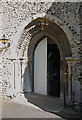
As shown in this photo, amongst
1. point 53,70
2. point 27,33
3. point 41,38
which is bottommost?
point 53,70

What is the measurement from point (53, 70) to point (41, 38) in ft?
5.15

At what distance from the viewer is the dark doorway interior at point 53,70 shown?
35.8 ft

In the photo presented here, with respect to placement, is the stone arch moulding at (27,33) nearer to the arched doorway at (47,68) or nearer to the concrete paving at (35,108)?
the arched doorway at (47,68)

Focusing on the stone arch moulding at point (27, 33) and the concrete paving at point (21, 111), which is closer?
the concrete paving at point (21, 111)

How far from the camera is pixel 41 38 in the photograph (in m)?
10.8

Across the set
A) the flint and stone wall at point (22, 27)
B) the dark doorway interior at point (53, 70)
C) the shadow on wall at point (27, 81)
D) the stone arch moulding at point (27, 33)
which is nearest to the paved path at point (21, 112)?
the flint and stone wall at point (22, 27)

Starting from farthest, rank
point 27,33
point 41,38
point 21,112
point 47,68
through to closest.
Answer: point 47,68
point 41,38
point 27,33
point 21,112

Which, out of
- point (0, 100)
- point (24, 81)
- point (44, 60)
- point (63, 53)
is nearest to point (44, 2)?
point (63, 53)

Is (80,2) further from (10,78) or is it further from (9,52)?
(10,78)

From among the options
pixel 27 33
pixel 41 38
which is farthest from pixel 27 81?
pixel 27 33

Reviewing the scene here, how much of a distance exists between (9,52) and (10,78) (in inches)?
43.5

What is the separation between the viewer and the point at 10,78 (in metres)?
10.2

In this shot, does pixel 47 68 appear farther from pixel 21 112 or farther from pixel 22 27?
pixel 21 112

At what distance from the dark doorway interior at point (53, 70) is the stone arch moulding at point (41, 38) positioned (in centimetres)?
74
